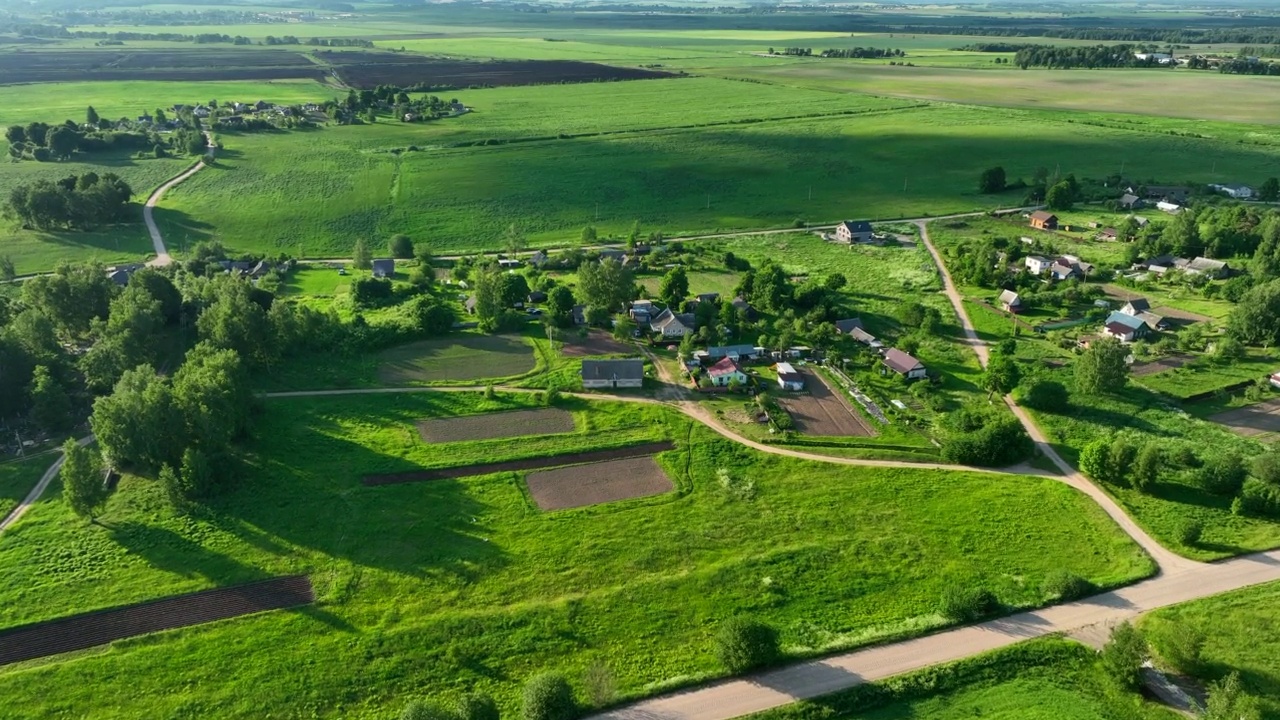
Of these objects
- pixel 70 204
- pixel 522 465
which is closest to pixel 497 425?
pixel 522 465

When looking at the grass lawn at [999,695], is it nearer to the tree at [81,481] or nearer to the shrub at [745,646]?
the shrub at [745,646]

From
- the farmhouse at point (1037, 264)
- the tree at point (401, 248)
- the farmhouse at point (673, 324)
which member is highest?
the farmhouse at point (1037, 264)

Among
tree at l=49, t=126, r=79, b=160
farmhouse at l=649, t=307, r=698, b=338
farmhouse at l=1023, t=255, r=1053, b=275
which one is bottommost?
farmhouse at l=649, t=307, r=698, b=338

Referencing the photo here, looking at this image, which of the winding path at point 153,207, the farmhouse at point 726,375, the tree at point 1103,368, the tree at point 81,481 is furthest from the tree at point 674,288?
the winding path at point 153,207

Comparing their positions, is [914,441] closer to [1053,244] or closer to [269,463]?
[269,463]

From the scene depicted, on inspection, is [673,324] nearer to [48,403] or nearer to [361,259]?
[361,259]

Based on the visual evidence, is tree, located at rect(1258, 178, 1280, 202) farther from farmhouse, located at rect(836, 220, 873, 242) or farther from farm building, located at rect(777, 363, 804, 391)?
farm building, located at rect(777, 363, 804, 391)

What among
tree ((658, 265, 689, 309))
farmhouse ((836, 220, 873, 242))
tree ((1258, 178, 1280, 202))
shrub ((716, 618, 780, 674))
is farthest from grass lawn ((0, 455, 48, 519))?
tree ((1258, 178, 1280, 202))
